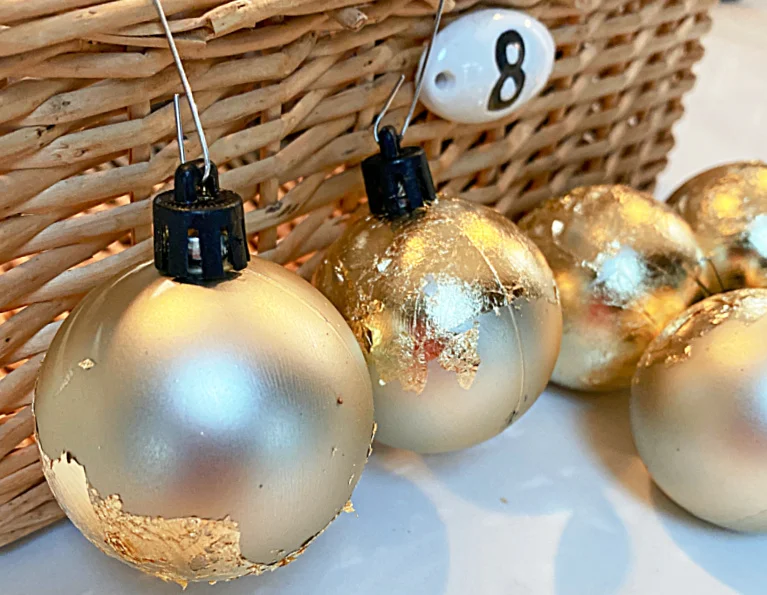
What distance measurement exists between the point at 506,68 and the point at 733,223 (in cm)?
18

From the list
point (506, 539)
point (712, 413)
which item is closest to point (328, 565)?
point (506, 539)

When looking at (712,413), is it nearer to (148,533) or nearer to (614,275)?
(614,275)

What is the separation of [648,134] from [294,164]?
322mm

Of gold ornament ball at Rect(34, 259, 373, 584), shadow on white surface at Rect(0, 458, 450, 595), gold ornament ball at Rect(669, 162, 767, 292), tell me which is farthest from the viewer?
gold ornament ball at Rect(669, 162, 767, 292)

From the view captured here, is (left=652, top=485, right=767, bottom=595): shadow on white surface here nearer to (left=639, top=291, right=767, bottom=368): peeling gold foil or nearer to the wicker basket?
(left=639, top=291, right=767, bottom=368): peeling gold foil

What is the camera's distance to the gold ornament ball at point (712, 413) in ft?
1.26

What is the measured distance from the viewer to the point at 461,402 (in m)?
0.39

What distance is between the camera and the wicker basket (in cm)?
33

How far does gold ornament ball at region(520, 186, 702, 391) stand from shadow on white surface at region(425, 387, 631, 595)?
4 cm

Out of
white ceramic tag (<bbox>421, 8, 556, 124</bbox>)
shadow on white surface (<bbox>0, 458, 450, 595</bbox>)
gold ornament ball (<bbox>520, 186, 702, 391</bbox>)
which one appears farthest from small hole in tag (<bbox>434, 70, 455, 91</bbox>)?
shadow on white surface (<bbox>0, 458, 450, 595</bbox>)

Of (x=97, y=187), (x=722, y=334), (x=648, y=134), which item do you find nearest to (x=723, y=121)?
(x=648, y=134)

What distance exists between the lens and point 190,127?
376 mm

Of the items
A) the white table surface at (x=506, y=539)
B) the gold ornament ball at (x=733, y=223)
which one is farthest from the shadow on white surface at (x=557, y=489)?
the gold ornament ball at (x=733, y=223)

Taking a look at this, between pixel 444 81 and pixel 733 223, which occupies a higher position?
pixel 444 81
